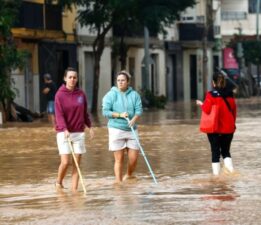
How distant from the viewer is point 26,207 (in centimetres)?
1191

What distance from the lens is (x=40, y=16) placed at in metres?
40.2

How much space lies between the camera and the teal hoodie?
47.3 feet

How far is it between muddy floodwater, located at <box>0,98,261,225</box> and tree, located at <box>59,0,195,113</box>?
16.1 meters

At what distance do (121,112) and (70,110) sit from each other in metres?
1.01

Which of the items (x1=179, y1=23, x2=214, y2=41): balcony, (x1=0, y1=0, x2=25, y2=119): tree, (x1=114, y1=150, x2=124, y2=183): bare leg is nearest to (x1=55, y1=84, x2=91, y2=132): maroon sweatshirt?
(x1=114, y1=150, x2=124, y2=183): bare leg

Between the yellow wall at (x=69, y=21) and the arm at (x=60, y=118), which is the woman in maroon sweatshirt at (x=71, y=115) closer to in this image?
the arm at (x=60, y=118)

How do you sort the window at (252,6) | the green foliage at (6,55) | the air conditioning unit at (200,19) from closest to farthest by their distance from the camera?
the green foliage at (6,55)
the air conditioning unit at (200,19)
the window at (252,6)

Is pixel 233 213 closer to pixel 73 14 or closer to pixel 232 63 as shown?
pixel 73 14

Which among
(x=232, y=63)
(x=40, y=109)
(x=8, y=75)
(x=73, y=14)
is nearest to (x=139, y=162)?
(x=8, y=75)

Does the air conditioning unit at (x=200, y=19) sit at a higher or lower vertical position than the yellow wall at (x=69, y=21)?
higher

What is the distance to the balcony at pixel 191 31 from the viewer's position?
207 feet

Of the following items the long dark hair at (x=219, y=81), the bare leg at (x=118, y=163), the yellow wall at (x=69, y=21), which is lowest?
the bare leg at (x=118, y=163)

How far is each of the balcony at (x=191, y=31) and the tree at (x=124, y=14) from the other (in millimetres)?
20754

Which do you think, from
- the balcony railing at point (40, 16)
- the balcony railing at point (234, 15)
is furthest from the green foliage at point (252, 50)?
the balcony railing at point (40, 16)
